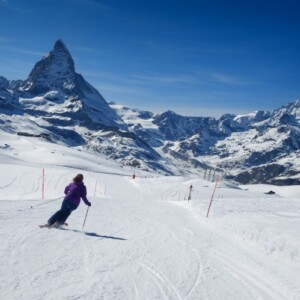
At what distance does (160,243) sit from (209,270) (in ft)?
10.0

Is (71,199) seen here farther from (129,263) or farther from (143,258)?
(129,263)

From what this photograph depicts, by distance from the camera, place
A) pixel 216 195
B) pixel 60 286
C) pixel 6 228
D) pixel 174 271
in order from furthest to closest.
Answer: pixel 216 195 → pixel 6 228 → pixel 174 271 → pixel 60 286

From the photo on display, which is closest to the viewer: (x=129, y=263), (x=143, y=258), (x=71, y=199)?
(x=129, y=263)

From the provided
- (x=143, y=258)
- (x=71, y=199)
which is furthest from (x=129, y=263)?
(x=71, y=199)

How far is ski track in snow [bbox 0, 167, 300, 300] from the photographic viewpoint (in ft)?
27.8

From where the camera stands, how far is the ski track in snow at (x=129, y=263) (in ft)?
27.8

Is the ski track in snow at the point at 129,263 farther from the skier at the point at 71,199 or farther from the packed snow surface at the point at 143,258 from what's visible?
the skier at the point at 71,199

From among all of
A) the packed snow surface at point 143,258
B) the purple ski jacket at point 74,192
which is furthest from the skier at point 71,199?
the packed snow surface at point 143,258

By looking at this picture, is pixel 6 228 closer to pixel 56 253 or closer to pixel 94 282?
pixel 56 253

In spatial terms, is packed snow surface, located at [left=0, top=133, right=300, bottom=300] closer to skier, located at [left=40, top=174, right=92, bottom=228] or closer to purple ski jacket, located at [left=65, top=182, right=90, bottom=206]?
skier, located at [left=40, top=174, right=92, bottom=228]

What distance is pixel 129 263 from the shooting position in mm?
10727

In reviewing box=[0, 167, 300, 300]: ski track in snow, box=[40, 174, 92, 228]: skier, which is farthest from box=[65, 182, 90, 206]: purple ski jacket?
box=[0, 167, 300, 300]: ski track in snow

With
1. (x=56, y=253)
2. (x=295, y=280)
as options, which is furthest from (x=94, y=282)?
(x=295, y=280)

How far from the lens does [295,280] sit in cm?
1082
